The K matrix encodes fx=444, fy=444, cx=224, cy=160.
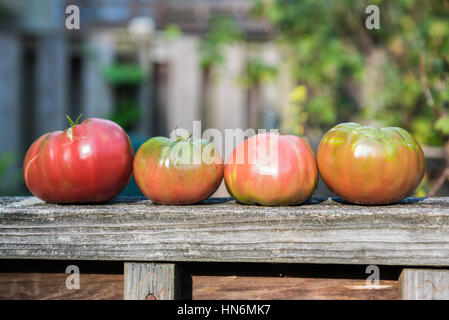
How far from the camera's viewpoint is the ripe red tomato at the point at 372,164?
2.83 feet

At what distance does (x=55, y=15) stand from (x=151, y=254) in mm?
6003

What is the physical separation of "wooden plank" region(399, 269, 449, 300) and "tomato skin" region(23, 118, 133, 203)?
1.96ft

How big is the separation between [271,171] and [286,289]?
0.74ft

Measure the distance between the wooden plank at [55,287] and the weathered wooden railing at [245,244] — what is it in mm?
10

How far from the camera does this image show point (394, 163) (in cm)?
86

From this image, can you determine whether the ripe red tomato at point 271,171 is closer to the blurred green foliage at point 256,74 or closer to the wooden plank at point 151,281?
the wooden plank at point 151,281

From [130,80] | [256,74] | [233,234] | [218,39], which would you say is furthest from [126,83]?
[233,234]

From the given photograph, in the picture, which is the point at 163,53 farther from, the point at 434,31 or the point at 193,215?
the point at 193,215

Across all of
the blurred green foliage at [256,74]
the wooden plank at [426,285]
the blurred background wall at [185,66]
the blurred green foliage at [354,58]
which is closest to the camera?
the wooden plank at [426,285]

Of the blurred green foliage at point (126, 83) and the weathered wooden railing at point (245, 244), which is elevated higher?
the blurred green foliage at point (126, 83)

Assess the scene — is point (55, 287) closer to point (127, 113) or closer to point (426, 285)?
point (426, 285)

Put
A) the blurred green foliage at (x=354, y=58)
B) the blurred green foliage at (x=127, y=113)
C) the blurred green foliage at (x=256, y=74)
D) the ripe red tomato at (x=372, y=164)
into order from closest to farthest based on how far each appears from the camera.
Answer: the ripe red tomato at (x=372, y=164), the blurred green foliage at (x=354, y=58), the blurred green foliage at (x=256, y=74), the blurred green foliage at (x=127, y=113)

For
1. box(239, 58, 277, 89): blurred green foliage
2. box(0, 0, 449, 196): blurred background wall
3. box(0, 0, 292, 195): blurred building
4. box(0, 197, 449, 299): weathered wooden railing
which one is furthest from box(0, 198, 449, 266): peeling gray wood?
box(0, 0, 292, 195): blurred building

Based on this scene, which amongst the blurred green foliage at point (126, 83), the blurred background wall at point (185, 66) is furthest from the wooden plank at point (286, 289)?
the blurred green foliage at point (126, 83)
